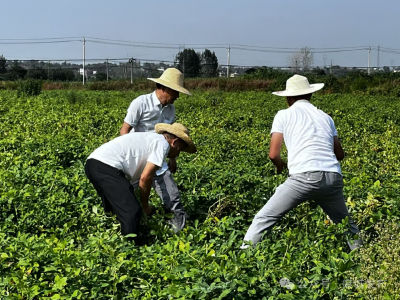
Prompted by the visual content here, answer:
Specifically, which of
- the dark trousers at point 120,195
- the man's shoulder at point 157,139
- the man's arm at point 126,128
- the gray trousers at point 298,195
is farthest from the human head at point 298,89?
the man's arm at point 126,128

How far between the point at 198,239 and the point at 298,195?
87 centimetres

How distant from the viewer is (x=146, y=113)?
19.2 feet

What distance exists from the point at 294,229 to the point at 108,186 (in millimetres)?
1689

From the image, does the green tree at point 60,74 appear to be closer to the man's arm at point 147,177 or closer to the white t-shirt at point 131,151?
the white t-shirt at point 131,151

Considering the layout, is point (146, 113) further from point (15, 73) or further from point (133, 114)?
point (15, 73)

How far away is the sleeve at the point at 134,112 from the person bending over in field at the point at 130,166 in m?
0.87

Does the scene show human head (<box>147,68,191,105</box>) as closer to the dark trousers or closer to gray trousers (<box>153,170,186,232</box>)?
gray trousers (<box>153,170,186,232</box>)

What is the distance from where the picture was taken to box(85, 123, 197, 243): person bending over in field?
15.4ft

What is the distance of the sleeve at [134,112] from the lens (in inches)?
228

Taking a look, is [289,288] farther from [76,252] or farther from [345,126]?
[345,126]

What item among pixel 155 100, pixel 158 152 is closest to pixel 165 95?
pixel 155 100

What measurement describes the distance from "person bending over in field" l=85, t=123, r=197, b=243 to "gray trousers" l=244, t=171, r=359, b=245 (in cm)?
93

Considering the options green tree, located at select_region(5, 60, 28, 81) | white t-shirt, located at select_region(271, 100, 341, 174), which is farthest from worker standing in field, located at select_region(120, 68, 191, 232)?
green tree, located at select_region(5, 60, 28, 81)

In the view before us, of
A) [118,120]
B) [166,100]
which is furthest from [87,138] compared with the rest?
[166,100]
